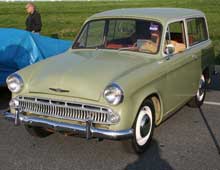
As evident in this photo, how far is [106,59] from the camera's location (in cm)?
548

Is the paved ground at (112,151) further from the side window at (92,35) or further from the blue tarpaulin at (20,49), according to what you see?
the blue tarpaulin at (20,49)

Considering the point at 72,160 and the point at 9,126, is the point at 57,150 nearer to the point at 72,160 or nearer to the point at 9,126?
the point at 72,160

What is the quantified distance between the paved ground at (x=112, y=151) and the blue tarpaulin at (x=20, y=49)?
1601 millimetres

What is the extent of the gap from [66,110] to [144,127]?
3.12 feet

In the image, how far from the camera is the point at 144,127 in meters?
5.05

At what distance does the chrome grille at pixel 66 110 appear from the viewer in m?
4.63

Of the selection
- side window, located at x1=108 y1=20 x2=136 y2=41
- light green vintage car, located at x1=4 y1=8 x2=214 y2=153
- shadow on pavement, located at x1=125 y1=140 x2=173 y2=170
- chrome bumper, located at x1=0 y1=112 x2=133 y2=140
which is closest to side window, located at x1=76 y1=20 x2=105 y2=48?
light green vintage car, located at x1=4 y1=8 x2=214 y2=153

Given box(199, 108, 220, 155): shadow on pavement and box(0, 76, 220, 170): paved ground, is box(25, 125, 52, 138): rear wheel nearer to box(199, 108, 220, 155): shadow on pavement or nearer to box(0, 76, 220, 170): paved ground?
box(0, 76, 220, 170): paved ground

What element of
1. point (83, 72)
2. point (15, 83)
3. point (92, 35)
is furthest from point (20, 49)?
point (83, 72)

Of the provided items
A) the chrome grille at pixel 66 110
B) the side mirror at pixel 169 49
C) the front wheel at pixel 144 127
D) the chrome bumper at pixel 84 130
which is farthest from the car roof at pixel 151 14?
the chrome bumper at pixel 84 130

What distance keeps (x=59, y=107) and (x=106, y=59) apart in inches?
39.9

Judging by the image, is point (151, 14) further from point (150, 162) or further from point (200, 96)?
point (150, 162)

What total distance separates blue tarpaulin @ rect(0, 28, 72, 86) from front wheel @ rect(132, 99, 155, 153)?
313 centimetres

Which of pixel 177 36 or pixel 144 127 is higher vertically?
pixel 177 36
